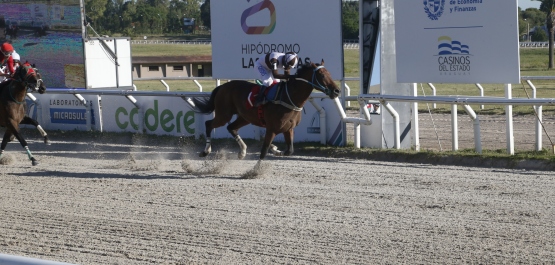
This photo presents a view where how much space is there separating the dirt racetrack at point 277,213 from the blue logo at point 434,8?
233cm

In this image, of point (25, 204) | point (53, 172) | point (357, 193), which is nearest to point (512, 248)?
point (357, 193)

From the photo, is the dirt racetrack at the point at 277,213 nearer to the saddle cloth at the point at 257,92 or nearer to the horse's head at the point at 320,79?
the saddle cloth at the point at 257,92

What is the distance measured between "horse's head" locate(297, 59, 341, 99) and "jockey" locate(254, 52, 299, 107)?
257 millimetres

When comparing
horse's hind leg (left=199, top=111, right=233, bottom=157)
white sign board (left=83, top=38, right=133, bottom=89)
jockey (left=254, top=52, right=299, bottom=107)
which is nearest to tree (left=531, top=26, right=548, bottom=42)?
white sign board (left=83, top=38, right=133, bottom=89)

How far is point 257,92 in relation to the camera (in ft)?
37.9

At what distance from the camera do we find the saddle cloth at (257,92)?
11.1 metres

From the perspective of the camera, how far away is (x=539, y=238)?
6.81 m

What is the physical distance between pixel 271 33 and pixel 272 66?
10.7 feet

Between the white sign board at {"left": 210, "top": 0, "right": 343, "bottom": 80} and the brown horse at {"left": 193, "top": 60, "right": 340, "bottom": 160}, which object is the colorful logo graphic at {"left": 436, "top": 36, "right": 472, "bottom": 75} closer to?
the white sign board at {"left": 210, "top": 0, "right": 343, "bottom": 80}

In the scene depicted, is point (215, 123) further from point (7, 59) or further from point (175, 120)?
point (7, 59)

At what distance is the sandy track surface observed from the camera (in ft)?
21.9

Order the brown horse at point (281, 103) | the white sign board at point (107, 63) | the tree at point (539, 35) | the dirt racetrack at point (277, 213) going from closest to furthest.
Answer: the dirt racetrack at point (277, 213) < the brown horse at point (281, 103) < the white sign board at point (107, 63) < the tree at point (539, 35)

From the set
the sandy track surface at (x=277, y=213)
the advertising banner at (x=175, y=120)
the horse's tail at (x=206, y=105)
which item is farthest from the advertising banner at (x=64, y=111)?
the horse's tail at (x=206, y=105)

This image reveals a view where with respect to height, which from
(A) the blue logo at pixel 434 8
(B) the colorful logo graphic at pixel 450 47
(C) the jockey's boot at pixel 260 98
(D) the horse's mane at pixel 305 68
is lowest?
(C) the jockey's boot at pixel 260 98
